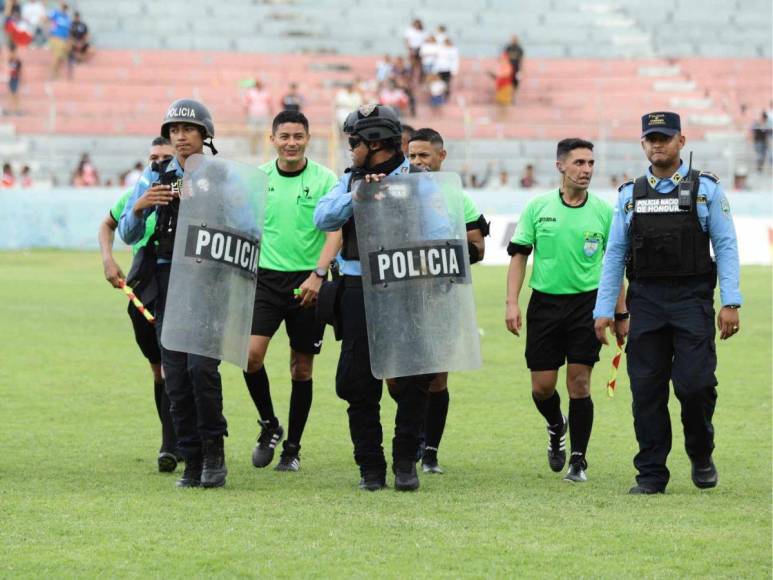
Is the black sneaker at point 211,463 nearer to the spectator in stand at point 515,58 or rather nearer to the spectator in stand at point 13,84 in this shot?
the spectator in stand at point 13,84

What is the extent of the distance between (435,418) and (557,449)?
75 centimetres

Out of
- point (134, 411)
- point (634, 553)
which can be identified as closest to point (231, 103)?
point (134, 411)

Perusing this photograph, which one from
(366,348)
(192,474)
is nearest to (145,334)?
(192,474)

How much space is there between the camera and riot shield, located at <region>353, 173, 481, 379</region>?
323 inches

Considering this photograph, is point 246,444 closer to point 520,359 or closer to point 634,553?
point 634,553

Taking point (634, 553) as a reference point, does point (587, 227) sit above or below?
above

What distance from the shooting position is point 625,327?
929cm

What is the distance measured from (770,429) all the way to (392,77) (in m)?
26.2

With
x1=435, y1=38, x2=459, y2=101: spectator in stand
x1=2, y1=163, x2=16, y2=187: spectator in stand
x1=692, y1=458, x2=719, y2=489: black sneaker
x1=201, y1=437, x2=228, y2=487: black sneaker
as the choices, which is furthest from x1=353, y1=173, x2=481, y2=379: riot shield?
x1=435, y1=38, x2=459, y2=101: spectator in stand

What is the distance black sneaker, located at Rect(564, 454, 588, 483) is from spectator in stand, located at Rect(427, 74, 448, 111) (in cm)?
2804

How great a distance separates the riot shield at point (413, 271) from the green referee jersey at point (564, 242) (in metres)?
1.12

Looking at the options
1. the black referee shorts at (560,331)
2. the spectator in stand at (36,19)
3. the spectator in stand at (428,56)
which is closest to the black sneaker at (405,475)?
the black referee shorts at (560,331)

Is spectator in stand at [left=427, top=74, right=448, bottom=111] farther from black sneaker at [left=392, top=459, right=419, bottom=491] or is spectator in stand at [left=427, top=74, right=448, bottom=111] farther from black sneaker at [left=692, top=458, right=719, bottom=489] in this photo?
black sneaker at [left=392, top=459, right=419, bottom=491]

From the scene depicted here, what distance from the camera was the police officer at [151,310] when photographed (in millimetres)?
9023
